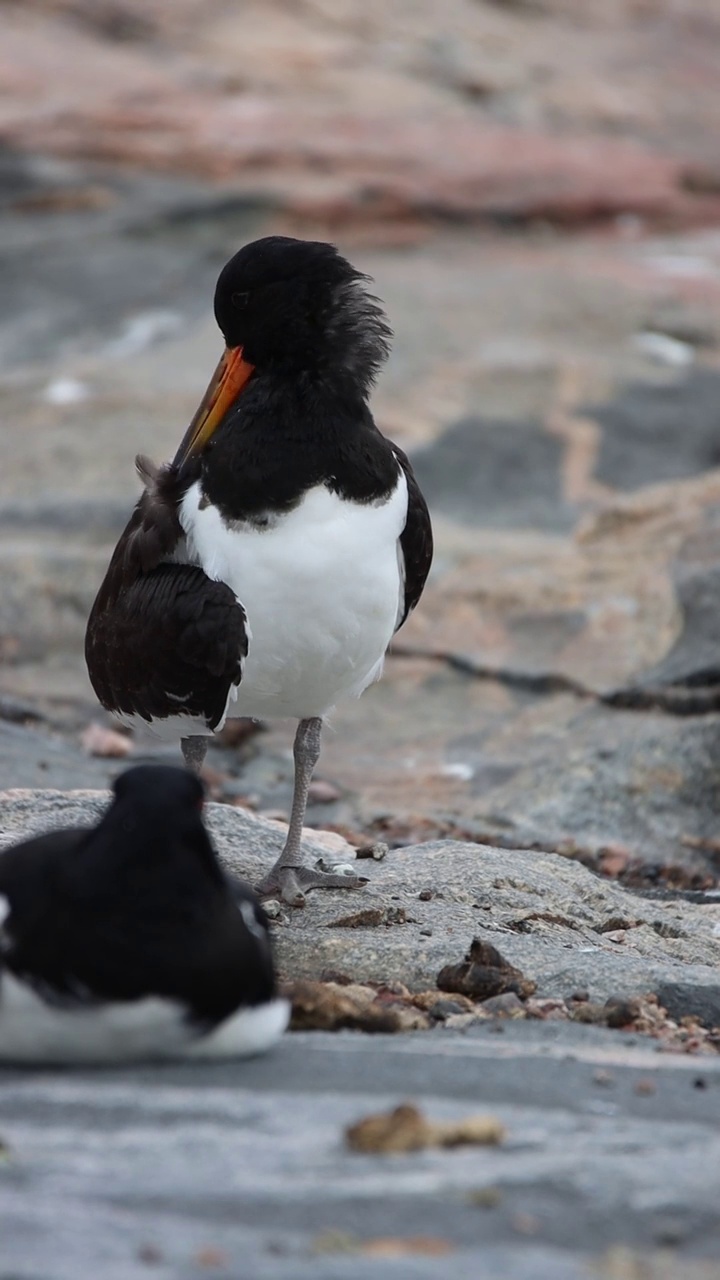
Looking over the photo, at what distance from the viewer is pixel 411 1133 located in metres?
3.32

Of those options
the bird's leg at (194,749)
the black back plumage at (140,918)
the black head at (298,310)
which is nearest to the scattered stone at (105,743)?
the bird's leg at (194,749)

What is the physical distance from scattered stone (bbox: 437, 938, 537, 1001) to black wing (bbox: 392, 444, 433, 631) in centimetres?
151

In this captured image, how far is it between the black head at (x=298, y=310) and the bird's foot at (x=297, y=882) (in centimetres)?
160

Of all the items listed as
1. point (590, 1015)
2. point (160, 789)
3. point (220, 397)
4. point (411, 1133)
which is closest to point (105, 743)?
point (220, 397)

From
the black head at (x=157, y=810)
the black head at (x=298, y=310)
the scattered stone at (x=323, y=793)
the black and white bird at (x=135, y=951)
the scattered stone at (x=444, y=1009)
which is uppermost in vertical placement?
the black head at (x=298, y=310)

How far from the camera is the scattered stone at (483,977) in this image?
4.74 metres

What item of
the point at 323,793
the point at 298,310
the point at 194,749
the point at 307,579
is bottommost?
the point at 323,793

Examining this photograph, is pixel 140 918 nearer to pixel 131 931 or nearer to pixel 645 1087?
pixel 131 931

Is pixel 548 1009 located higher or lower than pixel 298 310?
lower

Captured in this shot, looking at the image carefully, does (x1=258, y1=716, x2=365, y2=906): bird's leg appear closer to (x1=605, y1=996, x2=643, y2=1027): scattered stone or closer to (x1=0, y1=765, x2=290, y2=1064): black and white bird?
(x1=605, y1=996, x2=643, y2=1027): scattered stone

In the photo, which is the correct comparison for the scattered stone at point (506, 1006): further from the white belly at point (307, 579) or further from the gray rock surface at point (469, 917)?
the white belly at point (307, 579)

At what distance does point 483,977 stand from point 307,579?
4.62ft

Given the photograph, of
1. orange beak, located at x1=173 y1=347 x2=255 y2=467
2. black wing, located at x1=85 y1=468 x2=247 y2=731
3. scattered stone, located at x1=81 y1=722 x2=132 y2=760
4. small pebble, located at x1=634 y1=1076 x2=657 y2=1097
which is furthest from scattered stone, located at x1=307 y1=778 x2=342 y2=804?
small pebble, located at x1=634 y1=1076 x2=657 y2=1097

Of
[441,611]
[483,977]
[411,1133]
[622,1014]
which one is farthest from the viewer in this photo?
[441,611]
